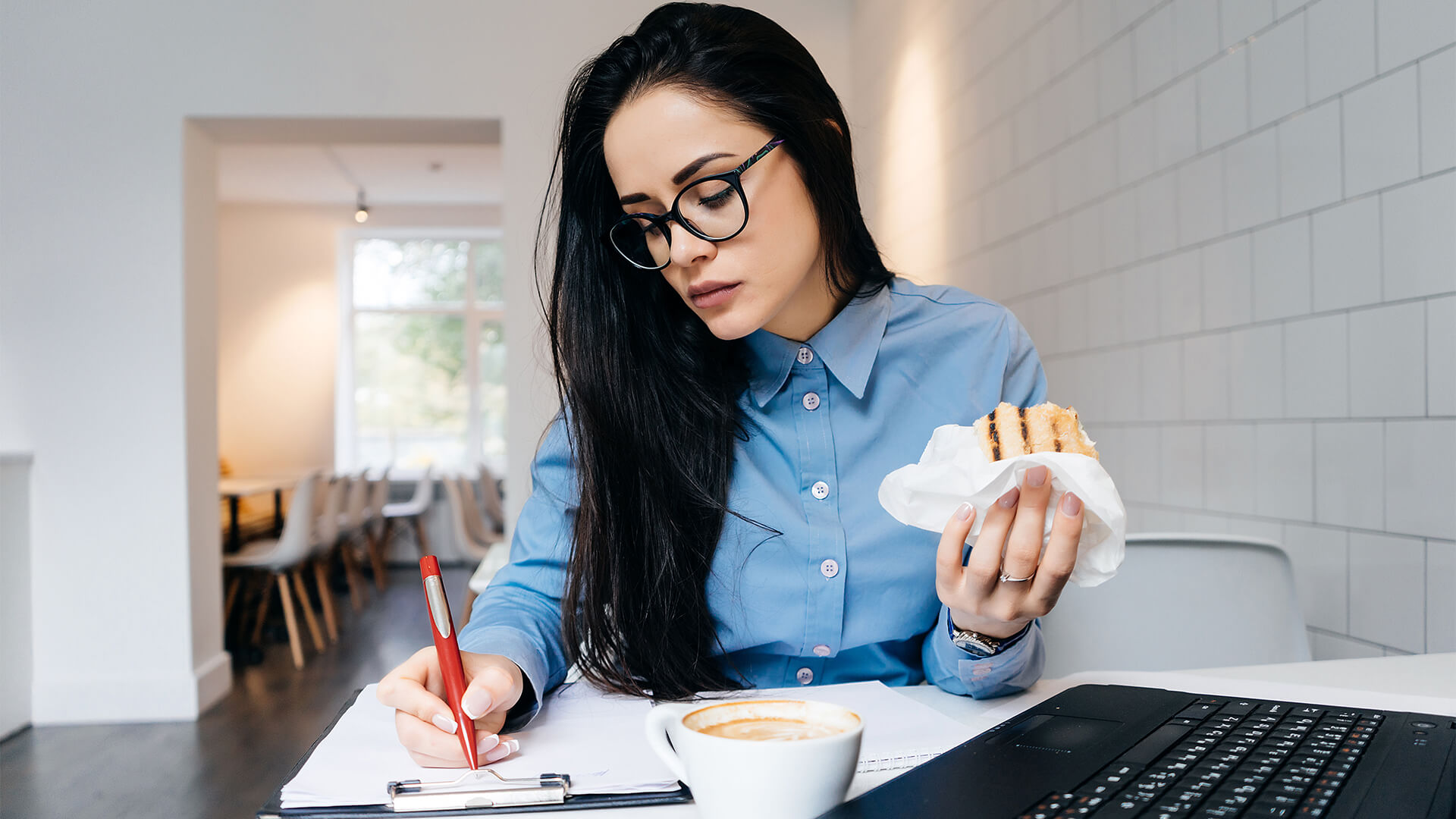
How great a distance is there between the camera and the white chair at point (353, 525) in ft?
19.5

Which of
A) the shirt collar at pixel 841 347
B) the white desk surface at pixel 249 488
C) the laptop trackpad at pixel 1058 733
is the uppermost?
the shirt collar at pixel 841 347

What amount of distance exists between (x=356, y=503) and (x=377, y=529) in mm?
918

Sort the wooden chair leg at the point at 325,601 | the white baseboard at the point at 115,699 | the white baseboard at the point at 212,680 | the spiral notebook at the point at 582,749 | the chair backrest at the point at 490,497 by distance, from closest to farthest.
A: the spiral notebook at the point at 582,749 → the white baseboard at the point at 115,699 → the white baseboard at the point at 212,680 → the wooden chair leg at the point at 325,601 → the chair backrest at the point at 490,497

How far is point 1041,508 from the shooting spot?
0.66 m

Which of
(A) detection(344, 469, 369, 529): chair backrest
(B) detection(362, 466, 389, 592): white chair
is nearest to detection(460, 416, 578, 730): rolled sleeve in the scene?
(A) detection(344, 469, 369, 529): chair backrest

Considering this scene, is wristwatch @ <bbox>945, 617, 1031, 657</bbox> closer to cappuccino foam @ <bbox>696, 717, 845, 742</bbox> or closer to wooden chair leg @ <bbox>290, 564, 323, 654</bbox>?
cappuccino foam @ <bbox>696, 717, 845, 742</bbox>

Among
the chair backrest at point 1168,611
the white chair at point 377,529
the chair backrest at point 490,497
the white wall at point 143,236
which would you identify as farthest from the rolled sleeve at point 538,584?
the chair backrest at point 490,497

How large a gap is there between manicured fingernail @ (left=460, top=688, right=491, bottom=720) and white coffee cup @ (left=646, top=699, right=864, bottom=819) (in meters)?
0.18

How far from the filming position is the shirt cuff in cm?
78

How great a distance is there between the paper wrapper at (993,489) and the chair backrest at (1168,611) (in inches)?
26.5

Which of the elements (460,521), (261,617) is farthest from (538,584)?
(460,521)

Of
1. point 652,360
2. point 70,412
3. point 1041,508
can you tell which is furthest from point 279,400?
point 1041,508

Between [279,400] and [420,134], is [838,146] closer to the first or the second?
[420,134]

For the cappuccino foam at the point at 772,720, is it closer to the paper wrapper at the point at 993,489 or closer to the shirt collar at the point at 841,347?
the paper wrapper at the point at 993,489
